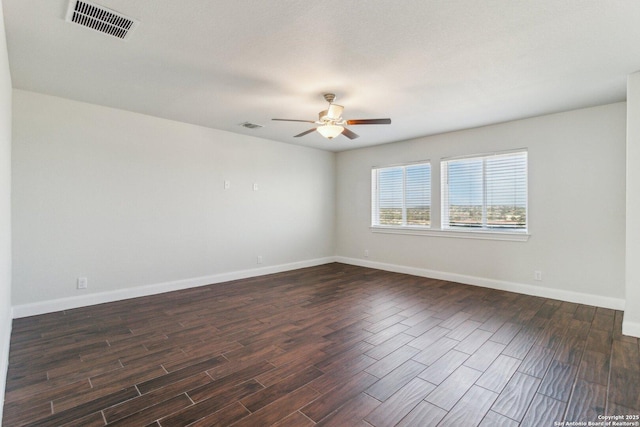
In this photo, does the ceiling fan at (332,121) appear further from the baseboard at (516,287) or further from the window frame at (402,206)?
the baseboard at (516,287)

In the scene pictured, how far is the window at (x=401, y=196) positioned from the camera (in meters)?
5.54

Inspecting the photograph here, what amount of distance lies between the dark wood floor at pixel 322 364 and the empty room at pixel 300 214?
0.07ft

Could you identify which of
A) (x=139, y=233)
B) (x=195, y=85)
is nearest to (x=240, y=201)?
(x=139, y=233)

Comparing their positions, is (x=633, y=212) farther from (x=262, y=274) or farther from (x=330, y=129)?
(x=262, y=274)

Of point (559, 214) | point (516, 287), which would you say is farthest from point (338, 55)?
point (516, 287)

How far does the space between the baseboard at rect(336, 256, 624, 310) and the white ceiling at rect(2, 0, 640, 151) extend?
7.91 feet

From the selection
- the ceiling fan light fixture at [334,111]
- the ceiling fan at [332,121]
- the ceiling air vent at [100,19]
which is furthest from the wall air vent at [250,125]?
the ceiling air vent at [100,19]

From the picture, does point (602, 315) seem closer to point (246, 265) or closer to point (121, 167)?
point (246, 265)

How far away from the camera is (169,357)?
251 centimetres

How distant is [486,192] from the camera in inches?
188

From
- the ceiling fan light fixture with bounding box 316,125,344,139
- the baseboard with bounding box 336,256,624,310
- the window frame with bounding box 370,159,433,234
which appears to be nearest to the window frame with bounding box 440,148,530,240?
the window frame with bounding box 370,159,433,234

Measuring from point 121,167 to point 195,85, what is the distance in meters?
1.73

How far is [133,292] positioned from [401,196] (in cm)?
471

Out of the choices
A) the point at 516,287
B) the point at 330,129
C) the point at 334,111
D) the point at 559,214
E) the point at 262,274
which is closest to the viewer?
the point at 334,111
